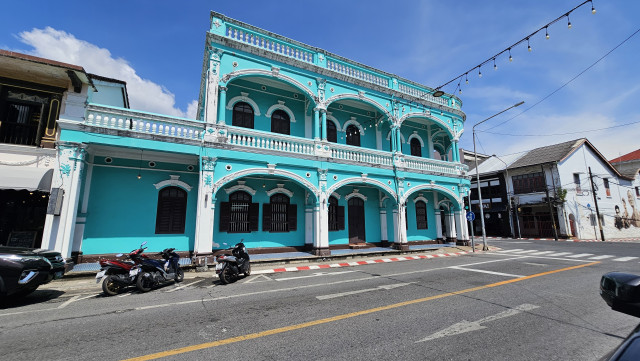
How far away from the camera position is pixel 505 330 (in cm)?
428

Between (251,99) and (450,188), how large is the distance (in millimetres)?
13454

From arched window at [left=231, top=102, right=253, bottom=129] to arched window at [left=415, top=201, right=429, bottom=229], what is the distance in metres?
11.8

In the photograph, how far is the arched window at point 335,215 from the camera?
14788 mm

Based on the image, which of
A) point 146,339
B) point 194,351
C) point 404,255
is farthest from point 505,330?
point 404,255

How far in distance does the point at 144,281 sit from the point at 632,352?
8822 millimetres

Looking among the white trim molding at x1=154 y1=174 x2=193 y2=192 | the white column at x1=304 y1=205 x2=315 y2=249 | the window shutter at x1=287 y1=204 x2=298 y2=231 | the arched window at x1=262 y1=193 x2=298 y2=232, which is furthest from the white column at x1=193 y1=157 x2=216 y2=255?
the white column at x1=304 y1=205 x2=315 y2=249

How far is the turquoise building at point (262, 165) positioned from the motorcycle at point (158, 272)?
1882 mm

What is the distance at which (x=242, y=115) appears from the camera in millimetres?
13477

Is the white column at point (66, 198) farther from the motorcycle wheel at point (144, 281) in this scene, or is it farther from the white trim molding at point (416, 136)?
the white trim molding at point (416, 136)

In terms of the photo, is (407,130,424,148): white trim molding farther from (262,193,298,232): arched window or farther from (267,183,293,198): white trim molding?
(262,193,298,232): arched window

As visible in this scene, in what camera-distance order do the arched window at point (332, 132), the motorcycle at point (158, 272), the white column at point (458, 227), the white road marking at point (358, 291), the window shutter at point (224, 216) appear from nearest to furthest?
the white road marking at point (358, 291) → the motorcycle at point (158, 272) → the window shutter at point (224, 216) → the arched window at point (332, 132) → the white column at point (458, 227)

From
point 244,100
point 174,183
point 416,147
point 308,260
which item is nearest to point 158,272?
point 174,183

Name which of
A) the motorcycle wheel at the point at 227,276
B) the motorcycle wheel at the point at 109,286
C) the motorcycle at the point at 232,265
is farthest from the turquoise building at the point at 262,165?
the motorcycle wheel at the point at 109,286

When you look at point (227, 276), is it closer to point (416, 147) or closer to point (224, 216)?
point (224, 216)
